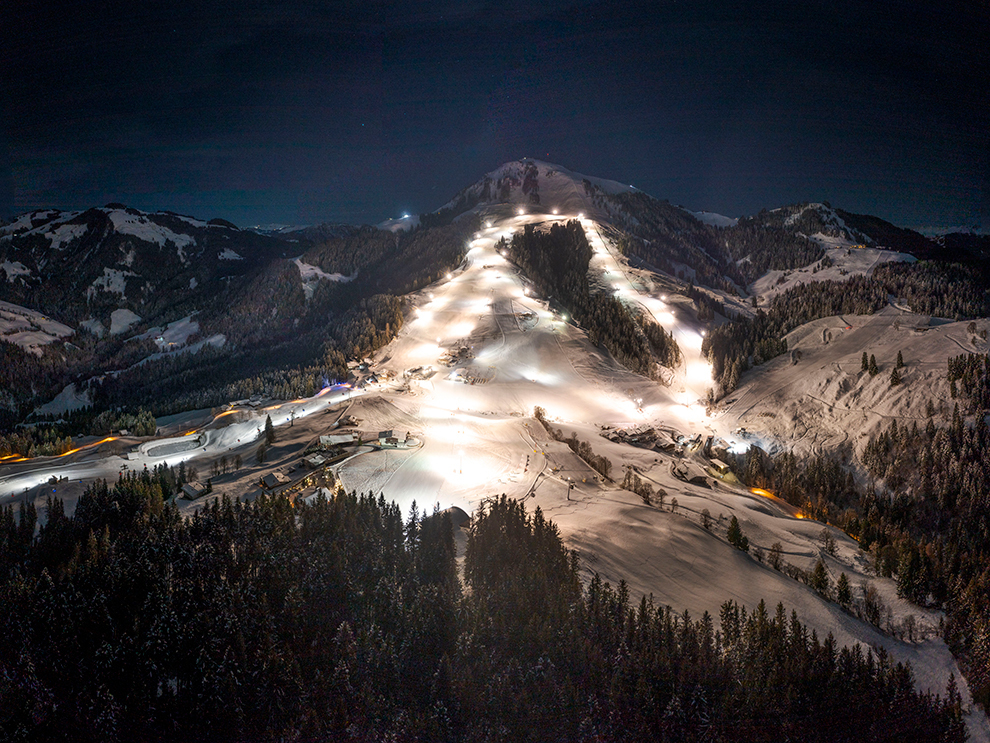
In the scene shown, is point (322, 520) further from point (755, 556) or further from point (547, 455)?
point (755, 556)

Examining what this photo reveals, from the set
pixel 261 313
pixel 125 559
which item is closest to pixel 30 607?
pixel 125 559

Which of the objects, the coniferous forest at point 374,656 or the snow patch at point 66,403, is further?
the snow patch at point 66,403

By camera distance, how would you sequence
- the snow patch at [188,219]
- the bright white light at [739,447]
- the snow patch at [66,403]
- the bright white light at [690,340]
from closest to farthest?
the bright white light at [739,447] → the bright white light at [690,340] → the snow patch at [66,403] → the snow patch at [188,219]

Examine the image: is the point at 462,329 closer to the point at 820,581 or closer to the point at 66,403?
the point at 820,581

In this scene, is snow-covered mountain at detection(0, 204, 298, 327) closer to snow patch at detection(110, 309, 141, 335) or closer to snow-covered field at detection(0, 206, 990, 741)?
snow patch at detection(110, 309, 141, 335)

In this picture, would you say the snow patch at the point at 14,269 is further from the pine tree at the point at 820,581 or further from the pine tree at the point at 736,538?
the pine tree at the point at 820,581

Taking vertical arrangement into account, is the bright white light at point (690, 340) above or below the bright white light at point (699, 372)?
above

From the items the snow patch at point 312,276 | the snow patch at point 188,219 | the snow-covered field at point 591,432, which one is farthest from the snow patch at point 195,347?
the snow patch at point 188,219
